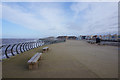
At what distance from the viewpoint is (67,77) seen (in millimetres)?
2295

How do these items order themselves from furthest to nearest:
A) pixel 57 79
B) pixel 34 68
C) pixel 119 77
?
pixel 34 68
pixel 119 77
pixel 57 79

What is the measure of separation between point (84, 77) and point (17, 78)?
211cm

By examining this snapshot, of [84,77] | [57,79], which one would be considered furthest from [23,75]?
[84,77]

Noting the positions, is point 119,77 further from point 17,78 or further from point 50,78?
point 17,78

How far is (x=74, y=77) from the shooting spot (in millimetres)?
2295

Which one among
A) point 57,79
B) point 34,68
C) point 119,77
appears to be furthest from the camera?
point 34,68

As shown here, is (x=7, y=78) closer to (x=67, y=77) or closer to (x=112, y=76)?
(x=67, y=77)

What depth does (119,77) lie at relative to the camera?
2352 millimetres

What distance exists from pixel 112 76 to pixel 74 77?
1.29 m

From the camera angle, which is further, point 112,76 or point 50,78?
point 112,76

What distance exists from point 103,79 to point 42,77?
1.90m

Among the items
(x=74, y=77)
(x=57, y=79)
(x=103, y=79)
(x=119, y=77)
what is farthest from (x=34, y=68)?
(x=119, y=77)

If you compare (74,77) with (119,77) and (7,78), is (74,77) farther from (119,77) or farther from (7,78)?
(7,78)

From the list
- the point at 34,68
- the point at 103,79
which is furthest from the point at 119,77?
the point at 34,68
